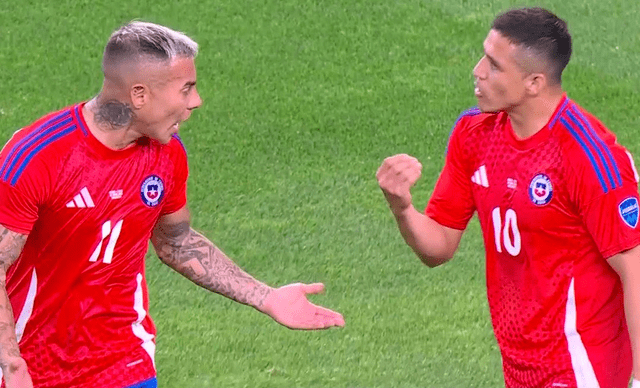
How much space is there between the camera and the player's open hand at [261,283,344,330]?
6199 mm

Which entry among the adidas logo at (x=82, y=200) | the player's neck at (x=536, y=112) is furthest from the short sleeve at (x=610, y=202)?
the adidas logo at (x=82, y=200)

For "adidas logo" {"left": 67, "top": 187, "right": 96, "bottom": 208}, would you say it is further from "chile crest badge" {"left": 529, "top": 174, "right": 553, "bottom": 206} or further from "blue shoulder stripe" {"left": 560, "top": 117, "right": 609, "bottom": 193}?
"blue shoulder stripe" {"left": 560, "top": 117, "right": 609, "bottom": 193}

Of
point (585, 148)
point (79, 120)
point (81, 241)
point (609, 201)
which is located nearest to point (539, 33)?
point (585, 148)

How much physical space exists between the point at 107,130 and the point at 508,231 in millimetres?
1697

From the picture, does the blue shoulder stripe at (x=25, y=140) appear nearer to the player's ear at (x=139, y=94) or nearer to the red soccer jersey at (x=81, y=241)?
the red soccer jersey at (x=81, y=241)

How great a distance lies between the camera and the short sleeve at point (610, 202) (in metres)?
5.62

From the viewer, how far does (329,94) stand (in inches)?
506

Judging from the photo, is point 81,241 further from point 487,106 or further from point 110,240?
point 487,106

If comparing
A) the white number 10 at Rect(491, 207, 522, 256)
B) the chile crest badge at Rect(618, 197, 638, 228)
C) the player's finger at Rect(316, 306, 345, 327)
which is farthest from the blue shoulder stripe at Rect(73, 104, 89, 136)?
the chile crest badge at Rect(618, 197, 638, 228)

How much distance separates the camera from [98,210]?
5910 millimetres

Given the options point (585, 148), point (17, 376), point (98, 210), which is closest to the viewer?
point (17, 376)

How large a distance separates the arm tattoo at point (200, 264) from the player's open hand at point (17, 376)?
1.15m

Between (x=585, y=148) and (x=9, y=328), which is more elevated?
→ (x=585, y=148)

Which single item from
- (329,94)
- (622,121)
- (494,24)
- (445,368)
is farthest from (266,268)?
(494,24)
